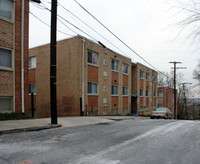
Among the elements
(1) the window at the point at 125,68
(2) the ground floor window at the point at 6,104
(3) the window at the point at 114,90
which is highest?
(1) the window at the point at 125,68

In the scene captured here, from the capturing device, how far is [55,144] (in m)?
6.01

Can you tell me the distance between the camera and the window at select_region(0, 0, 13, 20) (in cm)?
1149

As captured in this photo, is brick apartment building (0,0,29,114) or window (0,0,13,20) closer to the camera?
brick apartment building (0,0,29,114)

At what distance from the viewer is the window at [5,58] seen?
37.2 ft

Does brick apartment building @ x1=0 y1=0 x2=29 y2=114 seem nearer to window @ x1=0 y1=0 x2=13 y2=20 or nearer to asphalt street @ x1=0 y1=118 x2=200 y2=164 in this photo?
window @ x1=0 y1=0 x2=13 y2=20

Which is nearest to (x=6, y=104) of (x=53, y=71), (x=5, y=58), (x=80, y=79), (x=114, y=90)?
(x=5, y=58)

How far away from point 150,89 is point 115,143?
32449mm

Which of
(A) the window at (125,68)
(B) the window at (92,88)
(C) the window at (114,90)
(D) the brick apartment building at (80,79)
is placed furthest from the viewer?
(A) the window at (125,68)

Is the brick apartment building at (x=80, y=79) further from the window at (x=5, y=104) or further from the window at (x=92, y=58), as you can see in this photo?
the window at (x=5, y=104)

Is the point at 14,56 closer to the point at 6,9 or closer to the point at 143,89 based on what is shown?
the point at 6,9

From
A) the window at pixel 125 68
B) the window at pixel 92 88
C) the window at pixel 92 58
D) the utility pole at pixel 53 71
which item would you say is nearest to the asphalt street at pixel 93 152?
the utility pole at pixel 53 71

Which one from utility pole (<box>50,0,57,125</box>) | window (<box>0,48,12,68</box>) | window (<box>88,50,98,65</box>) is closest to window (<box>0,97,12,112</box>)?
window (<box>0,48,12,68</box>)

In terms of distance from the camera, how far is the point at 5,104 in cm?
1151

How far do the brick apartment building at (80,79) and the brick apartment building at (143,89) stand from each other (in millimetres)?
6348
